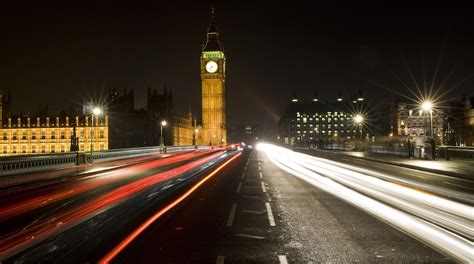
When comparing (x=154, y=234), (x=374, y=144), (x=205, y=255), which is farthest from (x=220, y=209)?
(x=374, y=144)

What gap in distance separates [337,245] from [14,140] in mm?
145067

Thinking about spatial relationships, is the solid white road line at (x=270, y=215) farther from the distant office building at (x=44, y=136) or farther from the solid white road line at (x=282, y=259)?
the distant office building at (x=44, y=136)

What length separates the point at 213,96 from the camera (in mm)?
139375

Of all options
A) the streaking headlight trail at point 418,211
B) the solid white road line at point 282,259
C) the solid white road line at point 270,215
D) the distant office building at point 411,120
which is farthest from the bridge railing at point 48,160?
the distant office building at point 411,120

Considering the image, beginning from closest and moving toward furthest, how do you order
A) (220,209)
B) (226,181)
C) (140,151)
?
1. (220,209)
2. (226,181)
3. (140,151)

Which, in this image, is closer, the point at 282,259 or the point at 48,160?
the point at 282,259

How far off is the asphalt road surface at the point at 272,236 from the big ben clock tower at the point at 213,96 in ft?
393

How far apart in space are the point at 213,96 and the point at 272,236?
131038mm

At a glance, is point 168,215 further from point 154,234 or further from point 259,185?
point 259,185

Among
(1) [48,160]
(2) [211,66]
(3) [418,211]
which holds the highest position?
(2) [211,66]

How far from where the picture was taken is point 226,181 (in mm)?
21672

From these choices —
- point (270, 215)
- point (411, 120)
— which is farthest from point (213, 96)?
point (270, 215)

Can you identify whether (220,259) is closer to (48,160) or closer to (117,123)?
(48,160)

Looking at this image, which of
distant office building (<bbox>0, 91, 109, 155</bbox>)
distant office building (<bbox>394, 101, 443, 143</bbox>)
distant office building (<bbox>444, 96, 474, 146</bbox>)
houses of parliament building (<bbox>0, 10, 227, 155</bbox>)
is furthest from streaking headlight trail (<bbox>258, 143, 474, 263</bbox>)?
Answer: distant office building (<bbox>394, 101, 443, 143</bbox>)
